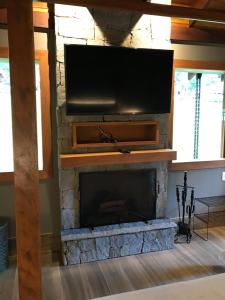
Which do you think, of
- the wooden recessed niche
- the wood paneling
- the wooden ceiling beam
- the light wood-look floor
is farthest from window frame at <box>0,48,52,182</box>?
the wooden ceiling beam

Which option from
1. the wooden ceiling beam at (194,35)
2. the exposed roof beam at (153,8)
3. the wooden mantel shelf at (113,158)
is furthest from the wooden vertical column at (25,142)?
the wooden ceiling beam at (194,35)

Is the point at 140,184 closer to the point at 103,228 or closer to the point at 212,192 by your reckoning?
the point at 103,228

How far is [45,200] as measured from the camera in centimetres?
329

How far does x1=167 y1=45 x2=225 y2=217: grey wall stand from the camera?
3.63 metres

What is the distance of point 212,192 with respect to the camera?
13.2ft

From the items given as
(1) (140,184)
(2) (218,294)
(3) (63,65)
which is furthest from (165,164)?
(2) (218,294)

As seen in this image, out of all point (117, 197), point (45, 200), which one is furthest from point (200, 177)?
point (45, 200)

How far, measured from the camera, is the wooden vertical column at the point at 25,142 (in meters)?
1.72

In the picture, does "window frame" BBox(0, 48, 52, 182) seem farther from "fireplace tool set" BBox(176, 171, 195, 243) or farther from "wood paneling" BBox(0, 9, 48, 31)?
"fireplace tool set" BBox(176, 171, 195, 243)

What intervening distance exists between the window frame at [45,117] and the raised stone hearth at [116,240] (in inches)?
29.8

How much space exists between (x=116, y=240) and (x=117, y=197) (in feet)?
1.47

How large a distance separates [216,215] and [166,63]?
2.26 m

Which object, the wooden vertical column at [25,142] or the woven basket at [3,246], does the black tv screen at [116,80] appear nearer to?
the wooden vertical column at [25,142]

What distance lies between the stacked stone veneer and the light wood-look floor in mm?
499
